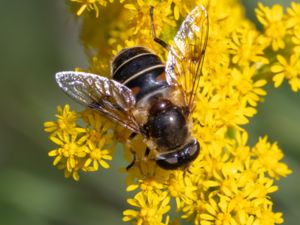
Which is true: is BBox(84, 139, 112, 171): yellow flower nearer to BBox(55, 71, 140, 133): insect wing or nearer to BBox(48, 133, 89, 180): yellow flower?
BBox(48, 133, 89, 180): yellow flower

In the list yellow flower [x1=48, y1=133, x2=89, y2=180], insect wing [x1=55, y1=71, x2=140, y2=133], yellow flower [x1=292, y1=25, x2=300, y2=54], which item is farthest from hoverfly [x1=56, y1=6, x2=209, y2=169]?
yellow flower [x1=292, y1=25, x2=300, y2=54]

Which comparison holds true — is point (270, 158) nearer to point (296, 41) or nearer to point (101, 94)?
point (296, 41)

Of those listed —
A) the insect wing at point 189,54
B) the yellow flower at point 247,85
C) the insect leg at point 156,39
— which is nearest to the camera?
the insect wing at point 189,54

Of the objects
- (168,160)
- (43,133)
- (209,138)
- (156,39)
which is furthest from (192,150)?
(43,133)

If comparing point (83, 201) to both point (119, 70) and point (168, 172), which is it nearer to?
point (168, 172)

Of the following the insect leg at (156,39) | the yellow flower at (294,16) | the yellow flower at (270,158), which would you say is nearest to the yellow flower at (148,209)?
the yellow flower at (270,158)

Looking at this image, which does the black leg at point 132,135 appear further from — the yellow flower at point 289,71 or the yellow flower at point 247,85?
the yellow flower at point 289,71
